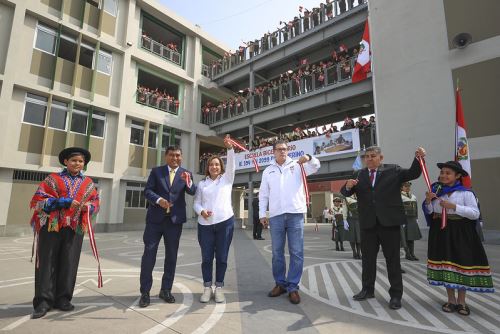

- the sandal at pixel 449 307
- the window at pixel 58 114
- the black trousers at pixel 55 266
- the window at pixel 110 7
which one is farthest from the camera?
the window at pixel 110 7

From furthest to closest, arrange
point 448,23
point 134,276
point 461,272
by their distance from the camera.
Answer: point 448,23 < point 134,276 < point 461,272

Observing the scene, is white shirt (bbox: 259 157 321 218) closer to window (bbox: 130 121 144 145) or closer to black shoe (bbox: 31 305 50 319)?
black shoe (bbox: 31 305 50 319)

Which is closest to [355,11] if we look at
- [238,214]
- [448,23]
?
[448,23]

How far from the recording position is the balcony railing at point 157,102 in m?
19.4

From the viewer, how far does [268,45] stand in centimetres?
2016

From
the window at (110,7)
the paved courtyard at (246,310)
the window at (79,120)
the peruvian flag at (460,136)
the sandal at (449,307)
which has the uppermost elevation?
the window at (110,7)

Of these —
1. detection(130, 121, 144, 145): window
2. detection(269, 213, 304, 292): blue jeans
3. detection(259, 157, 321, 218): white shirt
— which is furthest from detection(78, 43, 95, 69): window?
detection(269, 213, 304, 292): blue jeans

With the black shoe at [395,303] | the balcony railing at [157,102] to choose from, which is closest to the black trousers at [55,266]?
the black shoe at [395,303]

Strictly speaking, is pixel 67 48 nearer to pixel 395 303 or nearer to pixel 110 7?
pixel 110 7

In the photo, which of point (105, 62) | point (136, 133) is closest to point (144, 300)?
point (136, 133)

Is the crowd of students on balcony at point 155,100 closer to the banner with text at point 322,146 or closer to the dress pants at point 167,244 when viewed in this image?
Result: the banner with text at point 322,146

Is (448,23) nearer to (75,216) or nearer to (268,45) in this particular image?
(268,45)

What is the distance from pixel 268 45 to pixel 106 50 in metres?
9.85

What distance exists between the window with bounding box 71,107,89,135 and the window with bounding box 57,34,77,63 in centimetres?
293
